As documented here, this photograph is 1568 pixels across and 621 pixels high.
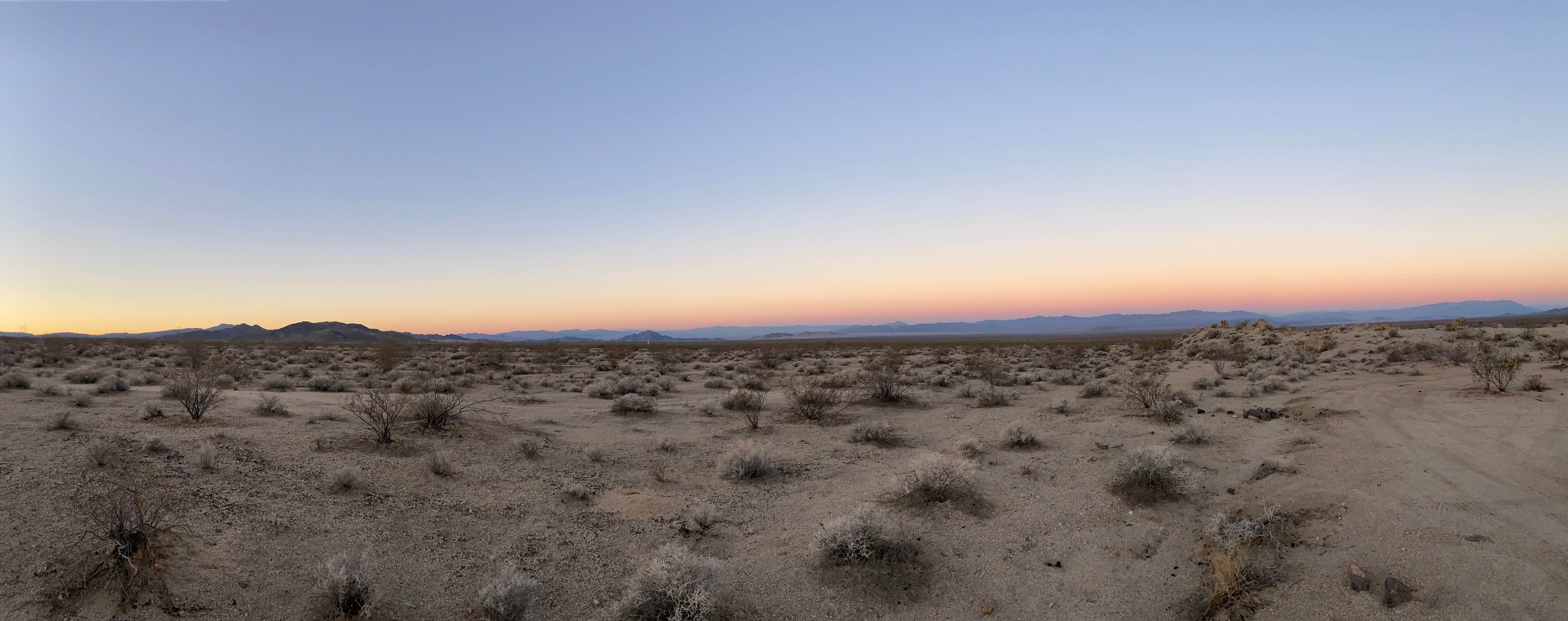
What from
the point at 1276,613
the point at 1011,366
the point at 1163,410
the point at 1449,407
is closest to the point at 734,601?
the point at 1276,613

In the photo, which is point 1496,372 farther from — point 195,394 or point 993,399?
point 195,394

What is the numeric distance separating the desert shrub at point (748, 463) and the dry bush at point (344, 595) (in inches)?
189

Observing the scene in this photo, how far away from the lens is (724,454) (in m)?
9.76

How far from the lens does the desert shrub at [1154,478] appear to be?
743 centimetres

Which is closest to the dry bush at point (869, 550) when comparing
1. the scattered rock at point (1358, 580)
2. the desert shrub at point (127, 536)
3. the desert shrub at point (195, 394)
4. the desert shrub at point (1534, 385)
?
the scattered rock at point (1358, 580)

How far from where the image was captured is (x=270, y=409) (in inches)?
430

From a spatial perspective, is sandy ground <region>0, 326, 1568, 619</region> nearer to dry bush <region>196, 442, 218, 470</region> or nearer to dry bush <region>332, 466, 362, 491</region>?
dry bush <region>332, 466, 362, 491</region>

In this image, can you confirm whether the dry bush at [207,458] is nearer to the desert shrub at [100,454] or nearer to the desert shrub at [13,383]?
the desert shrub at [100,454]

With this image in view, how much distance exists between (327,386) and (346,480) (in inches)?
504

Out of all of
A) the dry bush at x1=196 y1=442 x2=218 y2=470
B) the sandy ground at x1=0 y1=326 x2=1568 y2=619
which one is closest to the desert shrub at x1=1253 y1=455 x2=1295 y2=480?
the sandy ground at x1=0 y1=326 x2=1568 y2=619

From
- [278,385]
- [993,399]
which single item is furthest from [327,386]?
[993,399]

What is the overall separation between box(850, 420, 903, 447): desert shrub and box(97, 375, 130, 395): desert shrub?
15492mm

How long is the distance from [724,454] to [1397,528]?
796 centimetres

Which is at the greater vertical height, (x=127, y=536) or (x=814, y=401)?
(x=127, y=536)
